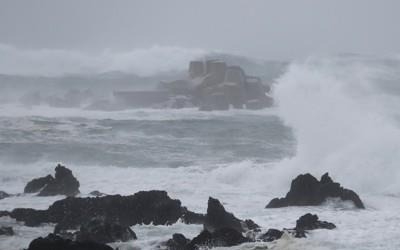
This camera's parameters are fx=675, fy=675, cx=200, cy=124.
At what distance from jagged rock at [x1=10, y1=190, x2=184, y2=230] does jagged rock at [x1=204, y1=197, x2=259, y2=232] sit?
0.95m

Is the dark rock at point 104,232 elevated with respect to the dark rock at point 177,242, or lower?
elevated

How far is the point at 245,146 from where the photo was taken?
23.0 metres

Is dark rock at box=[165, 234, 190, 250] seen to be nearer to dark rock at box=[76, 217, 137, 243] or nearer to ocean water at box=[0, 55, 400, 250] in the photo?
ocean water at box=[0, 55, 400, 250]

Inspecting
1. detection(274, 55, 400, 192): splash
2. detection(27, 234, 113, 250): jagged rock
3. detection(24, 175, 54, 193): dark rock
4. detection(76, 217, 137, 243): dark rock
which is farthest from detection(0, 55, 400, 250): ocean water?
detection(27, 234, 113, 250): jagged rock

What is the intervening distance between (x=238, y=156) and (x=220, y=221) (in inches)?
382

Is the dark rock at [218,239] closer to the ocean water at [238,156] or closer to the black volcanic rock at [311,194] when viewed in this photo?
the ocean water at [238,156]

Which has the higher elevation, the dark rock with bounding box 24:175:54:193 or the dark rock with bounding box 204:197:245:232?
the dark rock with bounding box 24:175:54:193

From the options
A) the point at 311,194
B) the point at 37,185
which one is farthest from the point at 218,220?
the point at 37,185

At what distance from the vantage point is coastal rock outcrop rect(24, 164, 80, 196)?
14.9m

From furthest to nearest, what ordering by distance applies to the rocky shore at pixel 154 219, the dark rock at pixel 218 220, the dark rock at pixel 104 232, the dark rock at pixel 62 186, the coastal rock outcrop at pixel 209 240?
the dark rock at pixel 62 186 → the dark rock at pixel 218 220 → the dark rock at pixel 104 232 → the rocky shore at pixel 154 219 → the coastal rock outcrop at pixel 209 240

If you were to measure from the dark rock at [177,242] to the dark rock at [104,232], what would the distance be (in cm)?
76

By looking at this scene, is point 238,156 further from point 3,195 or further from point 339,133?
point 3,195

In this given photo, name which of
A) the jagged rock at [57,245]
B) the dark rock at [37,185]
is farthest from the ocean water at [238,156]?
the jagged rock at [57,245]

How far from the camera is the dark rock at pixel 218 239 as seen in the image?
10258 mm
